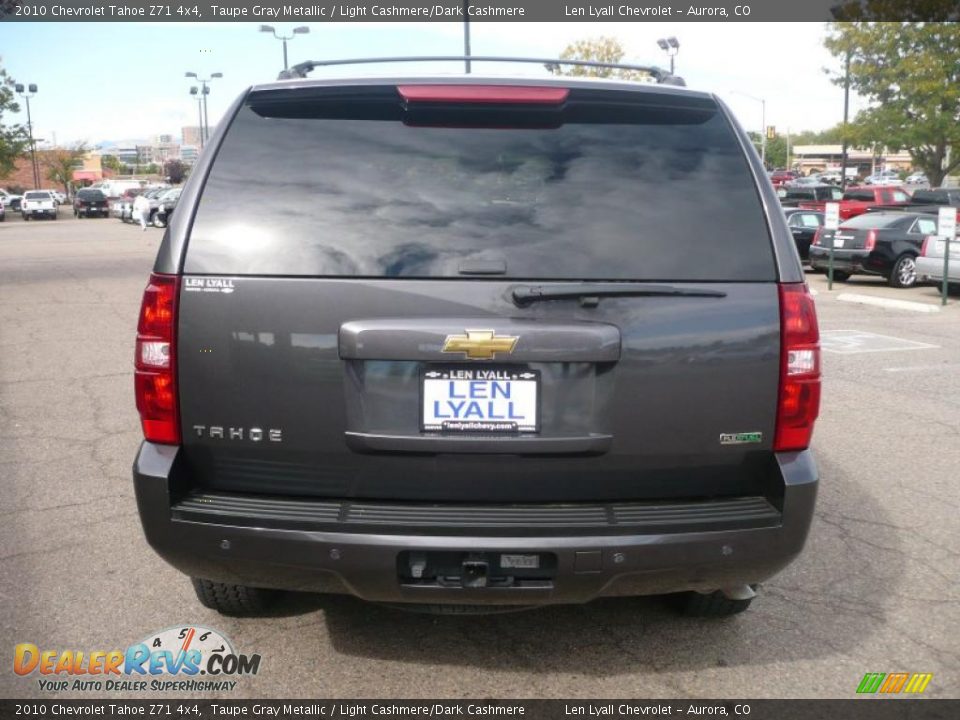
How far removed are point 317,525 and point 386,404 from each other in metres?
0.42

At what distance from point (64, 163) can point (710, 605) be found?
348 feet

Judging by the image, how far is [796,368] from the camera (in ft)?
9.52

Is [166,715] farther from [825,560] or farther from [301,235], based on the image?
[825,560]

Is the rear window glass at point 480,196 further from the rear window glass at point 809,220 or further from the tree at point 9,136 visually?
the tree at point 9,136

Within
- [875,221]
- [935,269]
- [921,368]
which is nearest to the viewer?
[921,368]

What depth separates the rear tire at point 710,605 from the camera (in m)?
3.59

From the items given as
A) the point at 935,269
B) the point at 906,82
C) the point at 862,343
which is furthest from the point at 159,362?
the point at 906,82

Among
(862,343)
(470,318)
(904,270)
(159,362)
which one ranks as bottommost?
(862,343)

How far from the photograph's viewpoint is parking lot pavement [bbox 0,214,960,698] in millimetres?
3266

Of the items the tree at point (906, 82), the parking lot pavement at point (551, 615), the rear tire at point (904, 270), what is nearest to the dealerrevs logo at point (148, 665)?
the parking lot pavement at point (551, 615)

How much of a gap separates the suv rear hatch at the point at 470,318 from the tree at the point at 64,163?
345 ft

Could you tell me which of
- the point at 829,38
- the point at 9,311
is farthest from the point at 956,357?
the point at 829,38

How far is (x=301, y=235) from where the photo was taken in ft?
9.32

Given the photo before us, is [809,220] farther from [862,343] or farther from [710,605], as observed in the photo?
[710,605]
